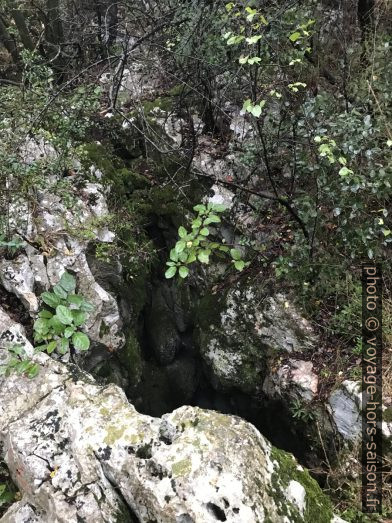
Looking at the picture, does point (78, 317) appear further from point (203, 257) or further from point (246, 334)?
point (246, 334)

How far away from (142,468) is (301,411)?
218cm

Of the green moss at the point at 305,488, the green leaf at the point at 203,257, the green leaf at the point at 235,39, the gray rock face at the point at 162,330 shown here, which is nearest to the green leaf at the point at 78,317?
the green leaf at the point at 203,257

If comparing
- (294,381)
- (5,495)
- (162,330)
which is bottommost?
(5,495)

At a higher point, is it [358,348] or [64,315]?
[358,348]

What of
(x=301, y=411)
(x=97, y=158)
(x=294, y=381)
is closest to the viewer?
(x=301, y=411)

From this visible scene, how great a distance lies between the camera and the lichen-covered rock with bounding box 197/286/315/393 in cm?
433

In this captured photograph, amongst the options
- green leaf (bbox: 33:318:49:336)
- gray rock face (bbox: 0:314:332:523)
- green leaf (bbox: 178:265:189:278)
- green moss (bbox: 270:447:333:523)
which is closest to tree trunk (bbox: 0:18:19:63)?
green leaf (bbox: 33:318:49:336)

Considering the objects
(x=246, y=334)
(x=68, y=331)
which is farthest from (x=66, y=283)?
(x=246, y=334)

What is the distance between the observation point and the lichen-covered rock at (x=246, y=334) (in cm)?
433

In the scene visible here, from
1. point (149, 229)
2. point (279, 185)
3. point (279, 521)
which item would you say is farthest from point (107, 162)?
point (279, 521)

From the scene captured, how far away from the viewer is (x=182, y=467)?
7.19 ft

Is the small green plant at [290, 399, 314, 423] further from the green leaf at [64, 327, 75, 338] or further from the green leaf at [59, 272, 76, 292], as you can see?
the green leaf at [59, 272, 76, 292]

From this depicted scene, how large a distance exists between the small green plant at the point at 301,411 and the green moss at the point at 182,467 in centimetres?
205

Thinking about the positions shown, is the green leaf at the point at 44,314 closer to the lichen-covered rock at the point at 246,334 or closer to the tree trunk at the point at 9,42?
the lichen-covered rock at the point at 246,334
